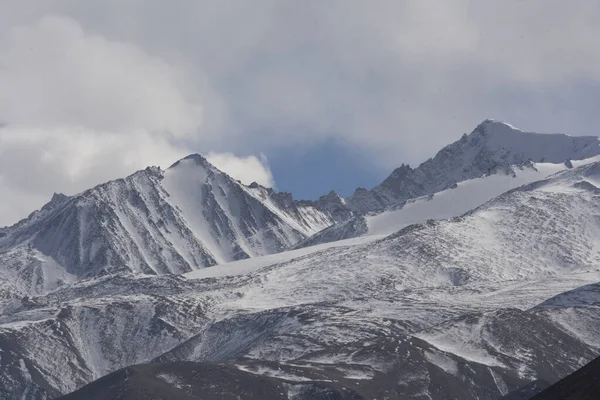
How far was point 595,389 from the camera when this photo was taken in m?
137

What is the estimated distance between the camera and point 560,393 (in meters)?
144

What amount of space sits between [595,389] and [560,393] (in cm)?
715
